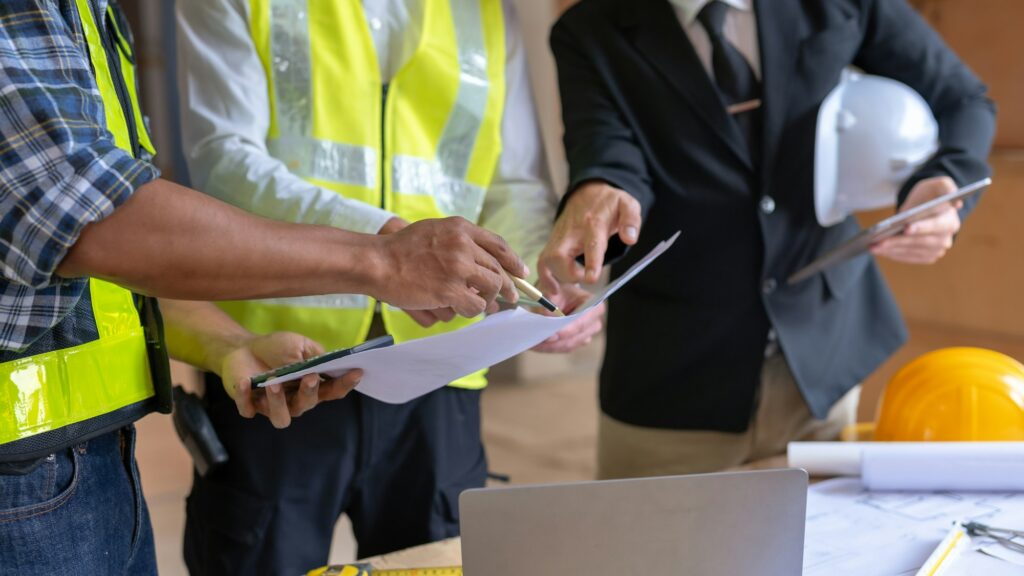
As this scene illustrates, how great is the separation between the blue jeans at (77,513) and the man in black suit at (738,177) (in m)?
0.86

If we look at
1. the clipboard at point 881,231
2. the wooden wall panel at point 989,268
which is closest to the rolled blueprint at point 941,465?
the clipboard at point 881,231

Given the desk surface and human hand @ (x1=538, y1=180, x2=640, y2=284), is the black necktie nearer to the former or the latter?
human hand @ (x1=538, y1=180, x2=640, y2=284)

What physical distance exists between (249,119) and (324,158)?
120mm

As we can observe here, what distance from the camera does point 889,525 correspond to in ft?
4.18

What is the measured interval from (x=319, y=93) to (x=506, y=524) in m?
0.78

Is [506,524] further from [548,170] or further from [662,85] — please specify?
[662,85]

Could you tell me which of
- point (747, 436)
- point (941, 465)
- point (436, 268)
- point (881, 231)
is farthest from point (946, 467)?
point (436, 268)

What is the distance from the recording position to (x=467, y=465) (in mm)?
1604

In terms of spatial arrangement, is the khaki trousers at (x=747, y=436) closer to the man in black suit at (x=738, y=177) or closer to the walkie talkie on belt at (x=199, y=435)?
the man in black suit at (x=738, y=177)

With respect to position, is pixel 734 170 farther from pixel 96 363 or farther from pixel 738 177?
pixel 96 363

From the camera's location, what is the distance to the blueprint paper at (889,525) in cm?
115

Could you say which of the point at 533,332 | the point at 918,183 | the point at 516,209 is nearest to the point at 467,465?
the point at 516,209

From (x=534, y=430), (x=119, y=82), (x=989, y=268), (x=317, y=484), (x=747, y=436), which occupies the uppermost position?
(x=119, y=82)

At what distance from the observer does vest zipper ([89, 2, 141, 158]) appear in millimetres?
1115
